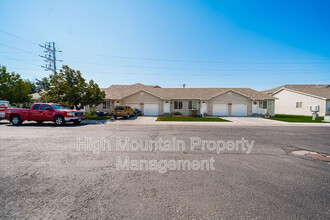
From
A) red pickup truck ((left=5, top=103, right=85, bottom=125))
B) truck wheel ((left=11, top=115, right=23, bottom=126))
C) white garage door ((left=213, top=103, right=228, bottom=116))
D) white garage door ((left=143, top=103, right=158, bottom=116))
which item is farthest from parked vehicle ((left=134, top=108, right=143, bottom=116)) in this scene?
truck wheel ((left=11, top=115, right=23, bottom=126))

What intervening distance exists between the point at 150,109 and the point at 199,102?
858cm

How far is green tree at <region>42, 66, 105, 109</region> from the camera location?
15.8 m

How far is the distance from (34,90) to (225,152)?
74288 mm

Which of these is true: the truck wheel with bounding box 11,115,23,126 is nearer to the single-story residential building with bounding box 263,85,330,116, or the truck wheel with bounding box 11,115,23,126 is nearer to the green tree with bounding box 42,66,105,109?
the green tree with bounding box 42,66,105,109

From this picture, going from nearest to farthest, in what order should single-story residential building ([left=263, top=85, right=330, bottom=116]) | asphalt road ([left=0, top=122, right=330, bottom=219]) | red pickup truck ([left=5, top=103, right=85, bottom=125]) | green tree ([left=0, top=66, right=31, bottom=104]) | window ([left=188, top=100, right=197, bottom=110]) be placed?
1. asphalt road ([left=0, top=122, right=330, bottom=219])
2. red pickup truck ([left=5, top=103, right=85, bottom=125])
3. green tree ([left=0, top=66, right=31, bottom=104])
4. single-story residential building ([left=263, top=85, right=330, bottom=116])
5. window ([left=188, top=100, right=197, bottom=110])

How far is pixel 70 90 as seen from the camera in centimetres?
1548

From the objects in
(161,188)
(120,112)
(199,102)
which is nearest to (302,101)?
(199,102)

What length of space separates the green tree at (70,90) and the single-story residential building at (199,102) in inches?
225

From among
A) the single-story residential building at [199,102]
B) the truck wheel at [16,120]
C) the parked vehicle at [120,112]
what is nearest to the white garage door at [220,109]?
the single-story residential building at [199,102]

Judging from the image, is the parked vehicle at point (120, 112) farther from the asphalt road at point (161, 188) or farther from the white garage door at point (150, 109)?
the asphalt road at point (161, 188)

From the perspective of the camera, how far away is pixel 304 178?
3365 mm

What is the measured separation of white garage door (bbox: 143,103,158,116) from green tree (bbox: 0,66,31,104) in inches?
859

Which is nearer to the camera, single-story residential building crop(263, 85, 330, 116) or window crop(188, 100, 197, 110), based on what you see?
single-story residential building crop(263, 85, 330, 116)

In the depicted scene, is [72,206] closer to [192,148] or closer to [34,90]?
[192,148]
